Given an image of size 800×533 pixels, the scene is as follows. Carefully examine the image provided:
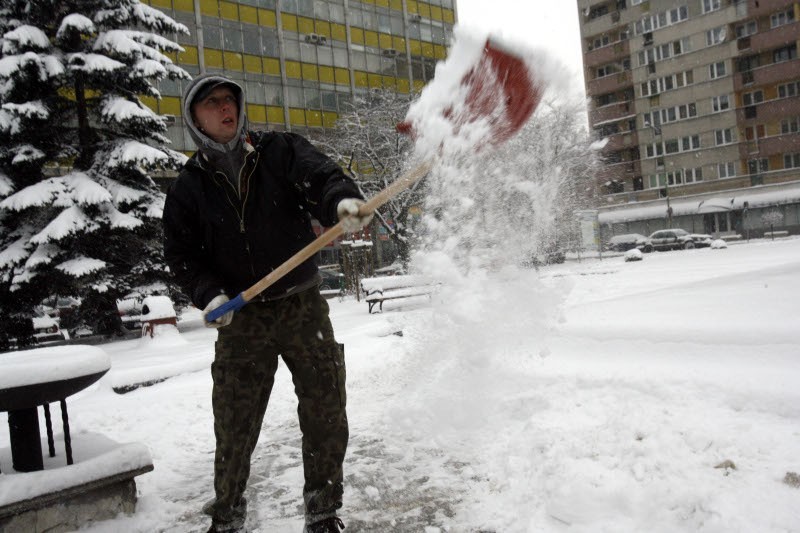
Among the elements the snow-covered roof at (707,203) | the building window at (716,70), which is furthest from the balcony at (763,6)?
the snow-covered roof at (707,203)

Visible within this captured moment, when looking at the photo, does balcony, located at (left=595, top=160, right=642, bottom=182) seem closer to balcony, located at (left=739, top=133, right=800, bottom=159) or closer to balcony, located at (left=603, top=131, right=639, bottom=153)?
balcony, located at (left=603, top=131, right=639, bottom=153)

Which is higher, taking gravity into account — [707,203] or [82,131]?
[82,131]

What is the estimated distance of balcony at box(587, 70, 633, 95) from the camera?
4672 cm

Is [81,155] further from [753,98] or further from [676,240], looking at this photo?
[753,98]

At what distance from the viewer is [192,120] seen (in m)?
2.54

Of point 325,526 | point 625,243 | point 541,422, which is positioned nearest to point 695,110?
point 625,243

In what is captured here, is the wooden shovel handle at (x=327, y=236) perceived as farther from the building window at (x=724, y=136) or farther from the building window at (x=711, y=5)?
the building window at (x=711, y=5)

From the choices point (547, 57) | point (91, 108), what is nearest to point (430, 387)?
point (547, 57)

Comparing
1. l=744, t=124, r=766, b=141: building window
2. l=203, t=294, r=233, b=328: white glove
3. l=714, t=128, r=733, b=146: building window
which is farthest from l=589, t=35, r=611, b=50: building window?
A: l=203, t=294, r=233, b=328: white glove

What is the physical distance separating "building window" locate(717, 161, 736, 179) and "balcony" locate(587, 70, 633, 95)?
10153mm

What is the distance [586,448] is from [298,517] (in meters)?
1.48

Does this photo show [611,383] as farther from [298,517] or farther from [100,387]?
[100,387]

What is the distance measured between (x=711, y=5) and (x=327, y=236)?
49210 millimetres

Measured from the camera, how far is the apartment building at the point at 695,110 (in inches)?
1533
